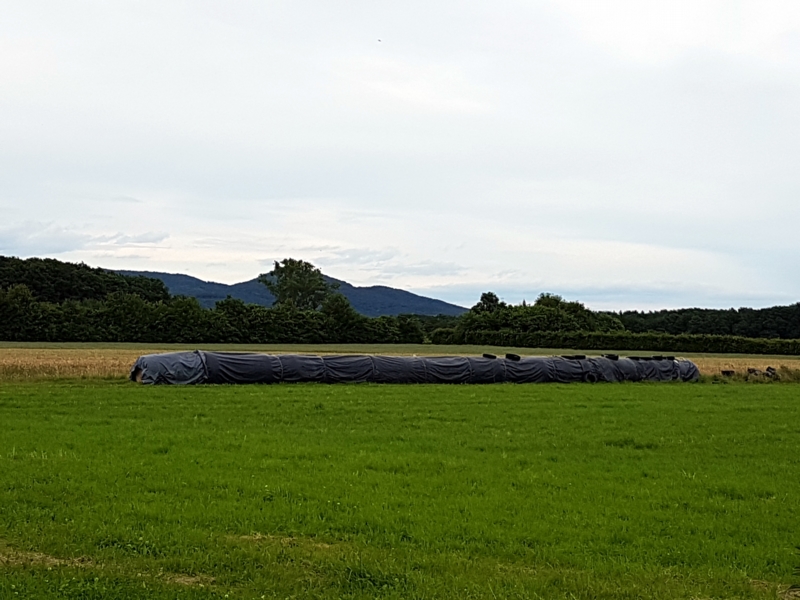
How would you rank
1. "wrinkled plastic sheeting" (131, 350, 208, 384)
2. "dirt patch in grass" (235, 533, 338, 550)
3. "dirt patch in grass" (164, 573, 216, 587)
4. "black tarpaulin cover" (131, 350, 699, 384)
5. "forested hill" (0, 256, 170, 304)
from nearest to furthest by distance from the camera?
"dirt patch in grass" (164, 573, 216, 587), "dirt patch in grass" (235, 533, 338, 550), "wrinkled plastic sheeting" (131, 350, 208, 384), "black tarpaulin cover" (131, 350, 699, 384), "forested hill" (0, 256, 170, 304)

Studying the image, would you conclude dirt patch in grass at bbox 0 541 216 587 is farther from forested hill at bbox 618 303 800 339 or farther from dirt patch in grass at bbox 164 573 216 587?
forested hill at bbox 618 303 800 339

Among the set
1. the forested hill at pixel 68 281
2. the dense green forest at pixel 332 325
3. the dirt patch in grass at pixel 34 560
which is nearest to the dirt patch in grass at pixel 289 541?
the dirt patch in grass at pixel 34 560

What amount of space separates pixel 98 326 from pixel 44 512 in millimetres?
77595

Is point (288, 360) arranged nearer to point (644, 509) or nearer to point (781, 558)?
point (644, 509)

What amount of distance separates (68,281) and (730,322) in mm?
93337

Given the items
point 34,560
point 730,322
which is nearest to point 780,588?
point 34,560

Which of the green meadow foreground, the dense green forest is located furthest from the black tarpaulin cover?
the dense green forest

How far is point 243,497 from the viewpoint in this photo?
32.2 feet

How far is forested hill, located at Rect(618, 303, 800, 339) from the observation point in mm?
100688

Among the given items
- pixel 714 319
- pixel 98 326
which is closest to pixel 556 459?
pixel 98 326

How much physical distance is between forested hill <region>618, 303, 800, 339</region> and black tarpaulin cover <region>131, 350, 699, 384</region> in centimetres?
6428

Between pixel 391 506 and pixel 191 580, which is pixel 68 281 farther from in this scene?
pixel 191 580

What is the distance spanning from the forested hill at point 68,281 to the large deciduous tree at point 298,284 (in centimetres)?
1645

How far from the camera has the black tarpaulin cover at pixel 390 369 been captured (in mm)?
29281
